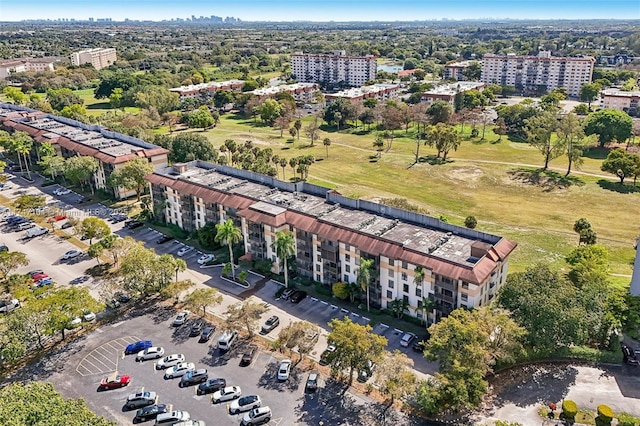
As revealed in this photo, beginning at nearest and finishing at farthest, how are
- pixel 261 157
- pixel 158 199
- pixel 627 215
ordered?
1. pixel 158 199
2. pixel 627 215
3. pixel 261 157

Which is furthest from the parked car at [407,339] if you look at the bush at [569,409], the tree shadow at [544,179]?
the tree shadow at [544,179]

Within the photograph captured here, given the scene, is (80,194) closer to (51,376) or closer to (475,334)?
(51,376)

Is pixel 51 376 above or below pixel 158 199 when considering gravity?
below

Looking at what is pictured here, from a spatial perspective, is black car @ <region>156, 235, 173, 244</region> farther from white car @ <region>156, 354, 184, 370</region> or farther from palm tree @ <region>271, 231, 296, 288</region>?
white car @ <region>156, 354, 184, 370</region>

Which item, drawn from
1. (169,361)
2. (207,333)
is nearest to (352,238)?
(207,333)

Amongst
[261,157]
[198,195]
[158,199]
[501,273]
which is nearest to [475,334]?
[501,273]

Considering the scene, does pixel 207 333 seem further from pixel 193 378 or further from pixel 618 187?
pixel 618 187
